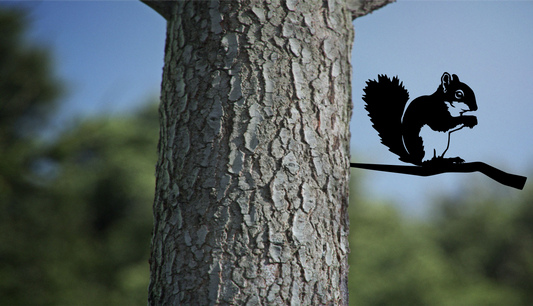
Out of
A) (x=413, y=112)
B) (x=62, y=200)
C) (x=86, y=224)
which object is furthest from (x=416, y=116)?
(x=86, y=224)

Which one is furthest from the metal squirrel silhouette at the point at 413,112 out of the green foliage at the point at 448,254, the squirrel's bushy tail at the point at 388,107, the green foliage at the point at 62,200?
the green foliage at the point at 448,254

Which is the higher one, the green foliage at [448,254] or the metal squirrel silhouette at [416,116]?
the metal squirrel silhouette at [416,116]

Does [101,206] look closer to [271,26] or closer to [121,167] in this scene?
[121,167]

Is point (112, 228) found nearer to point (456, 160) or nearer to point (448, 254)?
point (448, 254)

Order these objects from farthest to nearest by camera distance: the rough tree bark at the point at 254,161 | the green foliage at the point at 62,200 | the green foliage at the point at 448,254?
the green foliage at the point at 448,254, the green foliage at the point at 62,200, the rough tree bark at the point at 254,161

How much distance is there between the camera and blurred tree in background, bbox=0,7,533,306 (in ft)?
26.2

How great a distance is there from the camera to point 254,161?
111 centimetres

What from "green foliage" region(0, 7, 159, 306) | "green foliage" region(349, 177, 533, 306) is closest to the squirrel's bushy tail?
"green foliage" region(0, 7, 159, 306)

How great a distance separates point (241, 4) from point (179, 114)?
0.39 metres

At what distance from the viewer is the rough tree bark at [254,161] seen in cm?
107

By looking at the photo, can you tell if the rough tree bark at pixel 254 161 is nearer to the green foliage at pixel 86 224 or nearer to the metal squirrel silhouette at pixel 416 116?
the metal squirrel silhouette at pixel 416 116

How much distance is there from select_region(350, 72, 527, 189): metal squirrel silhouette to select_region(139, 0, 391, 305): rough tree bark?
0.12m

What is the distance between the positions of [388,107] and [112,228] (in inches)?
504

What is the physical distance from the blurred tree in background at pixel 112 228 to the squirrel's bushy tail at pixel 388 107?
5.12 meters
